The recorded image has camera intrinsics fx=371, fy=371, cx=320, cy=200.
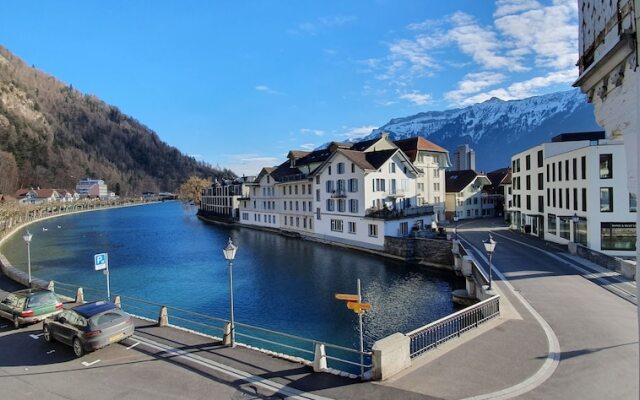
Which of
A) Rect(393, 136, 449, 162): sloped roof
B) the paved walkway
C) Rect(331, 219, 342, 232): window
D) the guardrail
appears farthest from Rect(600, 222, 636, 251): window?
Rect(393, 136, 449, 162): sloped roof

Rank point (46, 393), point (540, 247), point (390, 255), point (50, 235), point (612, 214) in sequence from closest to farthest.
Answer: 1. point (46, 393)
2. point (612, 214)
3. point (540, 247)
4. point (390, 255)
5. point (50, 235)

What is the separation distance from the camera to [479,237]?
43.0m

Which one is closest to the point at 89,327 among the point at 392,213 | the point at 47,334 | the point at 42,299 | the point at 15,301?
the point at 47,334

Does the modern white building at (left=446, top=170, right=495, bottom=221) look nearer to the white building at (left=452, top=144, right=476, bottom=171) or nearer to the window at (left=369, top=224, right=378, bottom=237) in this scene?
the white building at (left=452, top=144, right=476, bottom=171)

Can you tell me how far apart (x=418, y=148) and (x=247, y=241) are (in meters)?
31.3

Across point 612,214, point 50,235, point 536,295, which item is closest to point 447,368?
point 536,295

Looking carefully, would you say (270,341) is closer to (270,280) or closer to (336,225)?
(270,280)

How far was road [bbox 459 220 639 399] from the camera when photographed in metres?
9.45

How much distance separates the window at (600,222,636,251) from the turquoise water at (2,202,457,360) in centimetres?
1221

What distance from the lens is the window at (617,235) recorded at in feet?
94.6

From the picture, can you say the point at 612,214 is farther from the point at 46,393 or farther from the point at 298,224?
the point at 298,224

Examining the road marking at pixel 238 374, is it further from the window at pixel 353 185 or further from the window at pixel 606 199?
the window at pixel 353 185

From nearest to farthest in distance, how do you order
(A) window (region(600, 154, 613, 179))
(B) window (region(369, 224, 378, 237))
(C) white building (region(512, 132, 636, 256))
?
(C) white building (region(512, 132, 636, 256)) < (A) window (region(600, 154, 613, 179)) < (B) window (region(369, 224, 378, 237))

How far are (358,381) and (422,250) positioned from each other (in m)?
30.6
